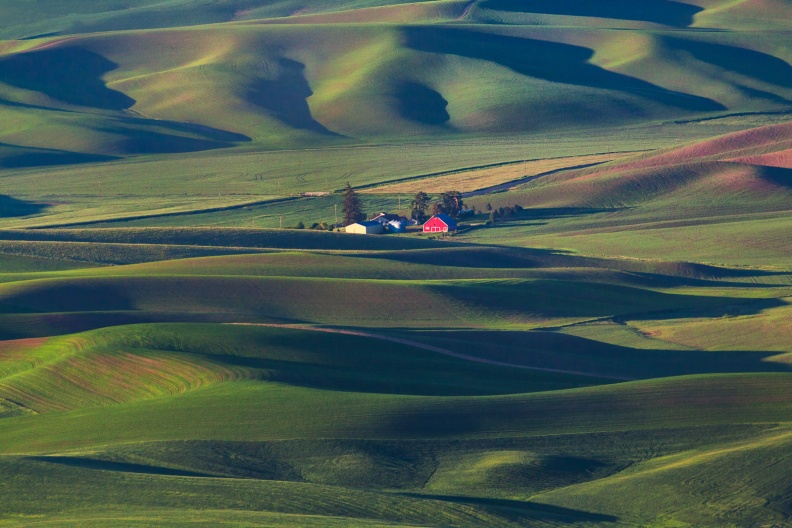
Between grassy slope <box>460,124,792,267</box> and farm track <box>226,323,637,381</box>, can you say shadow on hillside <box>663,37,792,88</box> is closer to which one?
grassy slope <box>460,124,792,267</box>

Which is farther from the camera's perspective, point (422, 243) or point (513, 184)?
point (513, 184)

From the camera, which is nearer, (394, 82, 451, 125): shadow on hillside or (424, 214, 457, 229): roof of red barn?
(424, 214, 457, 229): roof of red barn

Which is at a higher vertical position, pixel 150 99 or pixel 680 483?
pixel 150 99

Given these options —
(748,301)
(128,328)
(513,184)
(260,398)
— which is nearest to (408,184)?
(513,184)

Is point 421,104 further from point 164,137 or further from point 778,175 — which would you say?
point 778,175

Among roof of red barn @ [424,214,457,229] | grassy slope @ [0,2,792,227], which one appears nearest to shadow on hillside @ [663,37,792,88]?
grassy slope @ [0,2,792,227]

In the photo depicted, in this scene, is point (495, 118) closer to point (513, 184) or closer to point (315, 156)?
point (315, 156)

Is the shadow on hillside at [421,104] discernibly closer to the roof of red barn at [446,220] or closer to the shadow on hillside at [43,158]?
the shadow on hillside at [43,158]
